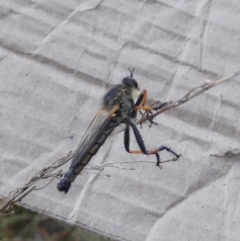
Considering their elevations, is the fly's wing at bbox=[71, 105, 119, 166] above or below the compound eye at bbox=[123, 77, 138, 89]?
below

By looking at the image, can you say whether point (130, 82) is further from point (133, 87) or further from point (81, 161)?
point (81, 161)

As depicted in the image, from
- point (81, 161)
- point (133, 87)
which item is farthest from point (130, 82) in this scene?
point (81, 161)

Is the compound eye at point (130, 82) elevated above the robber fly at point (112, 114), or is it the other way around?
the compound eye at point (130, 82)

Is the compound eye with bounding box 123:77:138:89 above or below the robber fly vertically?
above

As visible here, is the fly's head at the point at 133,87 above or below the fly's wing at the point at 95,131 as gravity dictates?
above

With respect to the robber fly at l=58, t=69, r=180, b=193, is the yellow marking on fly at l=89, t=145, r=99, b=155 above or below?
below

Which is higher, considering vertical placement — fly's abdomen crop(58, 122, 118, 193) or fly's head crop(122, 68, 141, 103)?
fly's head crop(122, 68, 141, 103)

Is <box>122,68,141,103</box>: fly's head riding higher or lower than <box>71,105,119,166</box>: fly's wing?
higher

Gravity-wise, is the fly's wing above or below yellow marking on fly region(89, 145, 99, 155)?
above

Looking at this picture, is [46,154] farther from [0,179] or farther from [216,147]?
[216,147]

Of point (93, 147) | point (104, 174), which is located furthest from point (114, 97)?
point (104, 174)

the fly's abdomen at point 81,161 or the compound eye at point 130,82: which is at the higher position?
the compound eye at point 130,82
